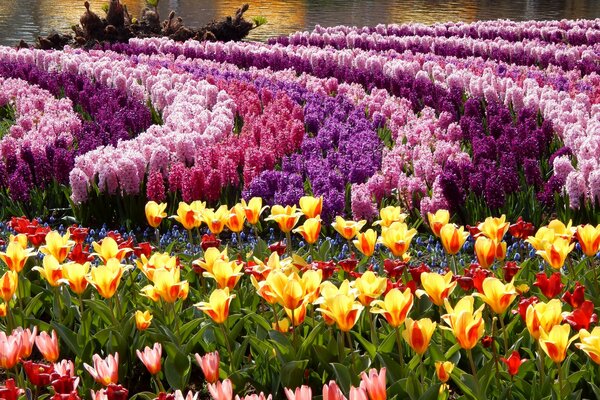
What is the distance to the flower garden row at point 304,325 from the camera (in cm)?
240

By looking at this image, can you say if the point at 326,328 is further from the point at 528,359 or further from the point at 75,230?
the point at 75,230

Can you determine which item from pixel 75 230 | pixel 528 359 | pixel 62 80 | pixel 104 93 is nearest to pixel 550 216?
pixel 528 359

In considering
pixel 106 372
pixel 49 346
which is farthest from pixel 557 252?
pixel 49 346

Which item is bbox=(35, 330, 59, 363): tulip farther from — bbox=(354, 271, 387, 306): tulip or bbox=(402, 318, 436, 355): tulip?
bbox=(402, 318, 436, 355): tulip

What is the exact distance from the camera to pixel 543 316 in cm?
238

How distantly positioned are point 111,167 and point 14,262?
2.38m

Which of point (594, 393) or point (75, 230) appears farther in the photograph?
point (75, 230)

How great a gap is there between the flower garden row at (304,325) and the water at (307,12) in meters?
17.4

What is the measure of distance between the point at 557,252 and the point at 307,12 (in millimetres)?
26682

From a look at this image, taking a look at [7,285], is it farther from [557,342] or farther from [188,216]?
[557,342]

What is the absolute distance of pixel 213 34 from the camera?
16.7 metres

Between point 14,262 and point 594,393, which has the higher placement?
point 14,262

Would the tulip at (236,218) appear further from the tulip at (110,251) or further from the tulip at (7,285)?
the tulip at (7,285)

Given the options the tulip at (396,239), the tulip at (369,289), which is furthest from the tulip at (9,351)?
the tulip at (396,239)
